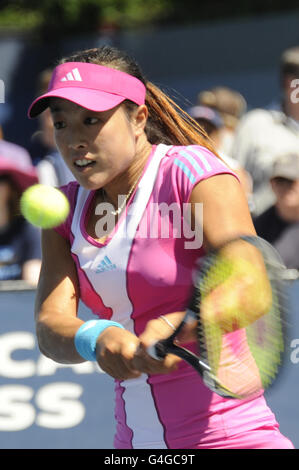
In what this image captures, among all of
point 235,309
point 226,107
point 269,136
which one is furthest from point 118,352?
point 226,107

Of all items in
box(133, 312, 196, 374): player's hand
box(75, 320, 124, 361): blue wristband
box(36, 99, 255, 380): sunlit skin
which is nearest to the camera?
box(133, 312, 196, 374): player's hand

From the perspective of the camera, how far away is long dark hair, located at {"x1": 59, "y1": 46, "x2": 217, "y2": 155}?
2.43 metres

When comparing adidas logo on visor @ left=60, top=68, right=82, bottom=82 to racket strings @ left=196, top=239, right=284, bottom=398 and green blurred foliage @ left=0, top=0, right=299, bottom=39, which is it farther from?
green blurred foliage @ left=0, top=0, right=299, bottom=39

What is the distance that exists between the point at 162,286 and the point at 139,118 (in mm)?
477

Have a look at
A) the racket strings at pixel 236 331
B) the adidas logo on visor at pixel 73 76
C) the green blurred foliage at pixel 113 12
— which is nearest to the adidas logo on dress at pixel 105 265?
the racket strings at pixel 236 331

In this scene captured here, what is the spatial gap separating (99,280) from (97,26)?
32.1 feet

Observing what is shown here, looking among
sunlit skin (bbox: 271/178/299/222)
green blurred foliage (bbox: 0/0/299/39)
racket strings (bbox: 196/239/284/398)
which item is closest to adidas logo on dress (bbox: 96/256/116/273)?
racket strings (bbox: 196/239/284/398)

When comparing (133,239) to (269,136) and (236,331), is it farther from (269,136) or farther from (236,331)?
(269,136)

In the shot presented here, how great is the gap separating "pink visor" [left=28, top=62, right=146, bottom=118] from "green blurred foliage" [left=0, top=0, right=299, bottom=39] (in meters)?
9.04

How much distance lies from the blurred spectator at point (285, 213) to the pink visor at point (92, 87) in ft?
7.47

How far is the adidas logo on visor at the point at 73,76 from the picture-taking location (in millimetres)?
2294

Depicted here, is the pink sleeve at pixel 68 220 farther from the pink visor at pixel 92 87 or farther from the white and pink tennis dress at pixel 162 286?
the pink visor at pixel 92 87

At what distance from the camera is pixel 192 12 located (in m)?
11.7
